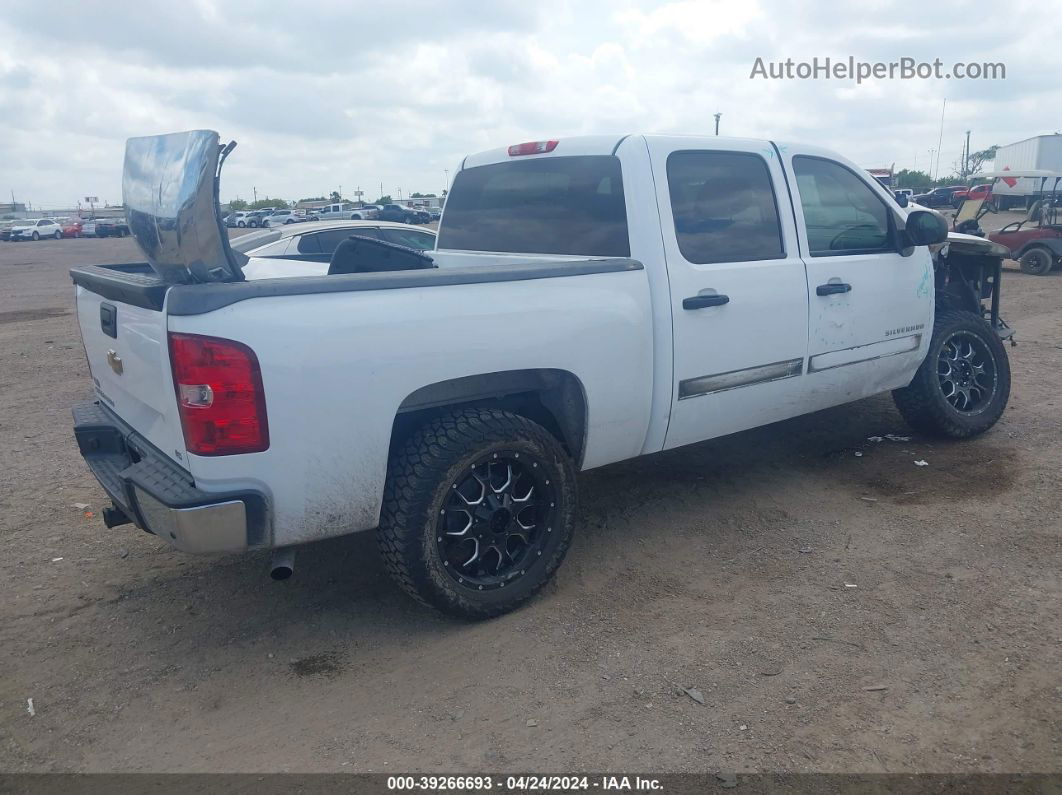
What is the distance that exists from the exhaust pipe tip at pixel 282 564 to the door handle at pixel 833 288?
10.0ft

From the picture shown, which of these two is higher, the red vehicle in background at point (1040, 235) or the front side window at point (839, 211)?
the front side window at point (839, 211)

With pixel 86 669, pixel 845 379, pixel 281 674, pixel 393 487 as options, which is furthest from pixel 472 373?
pixel 845 379

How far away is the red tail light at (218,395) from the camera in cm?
292

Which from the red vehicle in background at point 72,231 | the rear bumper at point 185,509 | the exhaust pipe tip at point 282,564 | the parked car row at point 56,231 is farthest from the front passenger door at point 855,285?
the red vehicle in background at point 72,231

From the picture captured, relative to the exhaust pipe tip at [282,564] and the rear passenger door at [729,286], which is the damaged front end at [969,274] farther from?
the exhaust pipe tip at [282,564]

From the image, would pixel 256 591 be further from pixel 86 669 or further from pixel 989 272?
pixel 989 272

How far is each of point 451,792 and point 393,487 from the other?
117 cm

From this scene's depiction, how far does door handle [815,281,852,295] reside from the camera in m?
4.70

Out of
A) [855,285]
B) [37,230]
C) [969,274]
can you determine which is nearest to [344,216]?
[37,230]

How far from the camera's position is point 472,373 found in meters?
3.45

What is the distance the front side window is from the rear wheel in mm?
13573

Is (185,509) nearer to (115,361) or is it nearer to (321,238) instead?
(115,361)

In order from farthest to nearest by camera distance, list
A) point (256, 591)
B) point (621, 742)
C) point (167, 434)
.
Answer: point (256, 591), point (167, 434), point (621, 742)

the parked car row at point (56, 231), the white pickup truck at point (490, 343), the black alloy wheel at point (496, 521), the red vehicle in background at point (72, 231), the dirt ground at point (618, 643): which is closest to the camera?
the dirt ground at point (618, 643)
